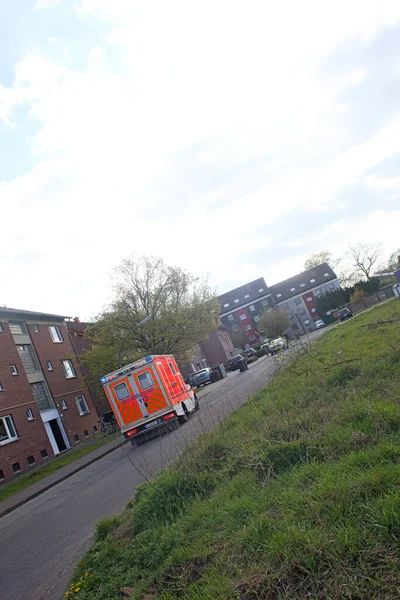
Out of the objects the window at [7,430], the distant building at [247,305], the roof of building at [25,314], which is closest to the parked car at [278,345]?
the window at [7,430]

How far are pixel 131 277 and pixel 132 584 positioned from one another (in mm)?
35753

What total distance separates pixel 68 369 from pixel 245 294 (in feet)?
234

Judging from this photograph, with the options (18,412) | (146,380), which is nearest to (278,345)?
(146,380)

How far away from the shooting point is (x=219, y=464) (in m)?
6.54

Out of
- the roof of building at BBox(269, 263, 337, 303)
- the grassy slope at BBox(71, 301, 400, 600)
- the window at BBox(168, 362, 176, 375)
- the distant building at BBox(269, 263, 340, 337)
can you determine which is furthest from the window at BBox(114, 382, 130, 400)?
the roof of building at BBox(269, 263, 337, 303)

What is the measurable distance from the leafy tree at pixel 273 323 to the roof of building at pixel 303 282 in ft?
97.8

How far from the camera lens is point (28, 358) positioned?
3406 cm

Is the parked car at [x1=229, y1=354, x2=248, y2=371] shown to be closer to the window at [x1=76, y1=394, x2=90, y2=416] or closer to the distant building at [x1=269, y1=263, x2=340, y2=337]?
the window at [x1=76, y1=394, x2=90, y2=416]

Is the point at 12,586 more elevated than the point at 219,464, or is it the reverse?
the point at 219,464

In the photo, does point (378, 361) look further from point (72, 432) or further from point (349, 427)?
point (72, 432)

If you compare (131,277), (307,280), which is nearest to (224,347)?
(307,280)

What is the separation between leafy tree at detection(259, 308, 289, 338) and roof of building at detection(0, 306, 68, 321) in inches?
1416

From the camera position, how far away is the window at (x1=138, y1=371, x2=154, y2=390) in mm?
19000

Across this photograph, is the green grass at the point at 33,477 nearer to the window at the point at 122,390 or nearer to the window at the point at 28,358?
the window at the point at 122,390
